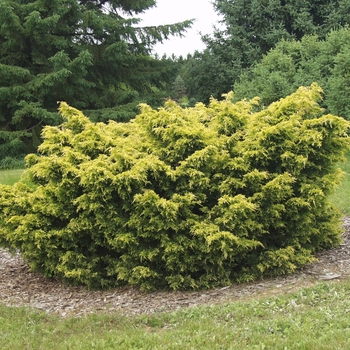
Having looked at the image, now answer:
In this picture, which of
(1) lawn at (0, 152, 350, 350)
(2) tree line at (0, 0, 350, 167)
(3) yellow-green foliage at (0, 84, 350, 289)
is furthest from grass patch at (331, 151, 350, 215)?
(2) tree line at (0, 0, 350, 167)

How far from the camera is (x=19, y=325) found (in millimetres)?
3555

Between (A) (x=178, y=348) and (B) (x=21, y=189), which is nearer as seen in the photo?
(A) (x=178, y=348)

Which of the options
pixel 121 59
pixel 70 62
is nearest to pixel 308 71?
pixel 121 59

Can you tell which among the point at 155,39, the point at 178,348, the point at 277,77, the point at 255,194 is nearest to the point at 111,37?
the point at 155,39

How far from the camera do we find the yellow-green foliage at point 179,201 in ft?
13.7

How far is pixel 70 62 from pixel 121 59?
107 inches

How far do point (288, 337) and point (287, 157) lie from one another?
1965mm

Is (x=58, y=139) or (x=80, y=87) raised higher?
(x=80, y=87)

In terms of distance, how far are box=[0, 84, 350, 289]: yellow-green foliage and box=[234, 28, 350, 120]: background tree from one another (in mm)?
11762

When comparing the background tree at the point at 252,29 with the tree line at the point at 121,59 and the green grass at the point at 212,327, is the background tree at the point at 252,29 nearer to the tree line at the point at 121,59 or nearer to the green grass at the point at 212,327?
the tree line at the point at 121,59

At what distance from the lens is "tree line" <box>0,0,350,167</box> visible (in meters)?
15.6

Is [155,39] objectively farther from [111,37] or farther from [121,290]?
[121,290]

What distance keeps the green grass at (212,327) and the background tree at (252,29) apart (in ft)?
60.7

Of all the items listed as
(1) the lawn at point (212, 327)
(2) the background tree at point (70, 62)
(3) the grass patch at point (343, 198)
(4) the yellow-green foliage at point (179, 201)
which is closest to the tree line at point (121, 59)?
(2) the background tree at point (70, 62)
